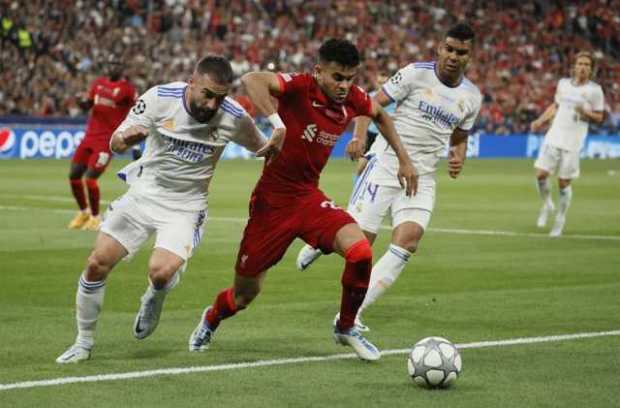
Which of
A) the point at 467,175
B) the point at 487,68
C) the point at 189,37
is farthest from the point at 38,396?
the point at 487,68

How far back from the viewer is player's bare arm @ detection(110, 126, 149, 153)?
312 inches

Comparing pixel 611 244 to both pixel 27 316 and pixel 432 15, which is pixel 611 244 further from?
pixel 432 15

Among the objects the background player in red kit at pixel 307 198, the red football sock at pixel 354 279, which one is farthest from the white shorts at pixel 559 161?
the red football sock at pixel 354 279

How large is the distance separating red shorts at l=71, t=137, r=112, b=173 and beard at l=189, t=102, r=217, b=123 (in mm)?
10392

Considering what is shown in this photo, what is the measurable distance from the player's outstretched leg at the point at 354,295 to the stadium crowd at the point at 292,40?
26159mm

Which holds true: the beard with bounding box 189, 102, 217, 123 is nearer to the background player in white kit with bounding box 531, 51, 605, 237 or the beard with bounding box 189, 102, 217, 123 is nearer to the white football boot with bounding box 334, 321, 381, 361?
the white football boot with bounding box 334, 321, 381, 361

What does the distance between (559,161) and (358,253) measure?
11.7 meters

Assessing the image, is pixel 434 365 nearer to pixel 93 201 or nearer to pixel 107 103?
pixel 93 201

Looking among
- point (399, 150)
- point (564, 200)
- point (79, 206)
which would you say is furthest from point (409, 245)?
point (79, 206)

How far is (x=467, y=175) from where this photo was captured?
112 feet

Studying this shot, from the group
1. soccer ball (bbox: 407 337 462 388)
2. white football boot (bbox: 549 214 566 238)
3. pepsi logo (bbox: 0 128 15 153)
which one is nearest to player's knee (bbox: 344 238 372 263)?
soccer ball (bbox: 407 337 462 388)

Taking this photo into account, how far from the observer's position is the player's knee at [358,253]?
27.6 feet

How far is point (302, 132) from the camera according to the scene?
8695 millimetres

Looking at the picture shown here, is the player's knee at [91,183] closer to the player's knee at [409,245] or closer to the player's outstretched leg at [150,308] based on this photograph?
the player's knee at [409,245]
